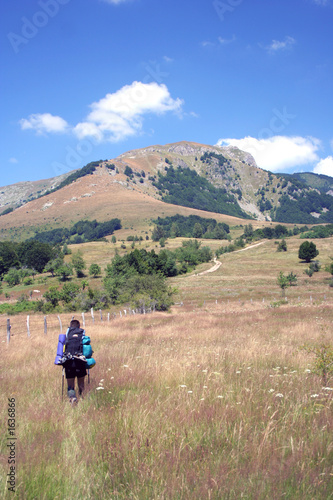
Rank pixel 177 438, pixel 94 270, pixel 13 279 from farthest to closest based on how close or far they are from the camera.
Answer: pixel 94 270
pixel 13 279
pixel 177 438

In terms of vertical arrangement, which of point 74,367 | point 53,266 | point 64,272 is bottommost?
point 64,272

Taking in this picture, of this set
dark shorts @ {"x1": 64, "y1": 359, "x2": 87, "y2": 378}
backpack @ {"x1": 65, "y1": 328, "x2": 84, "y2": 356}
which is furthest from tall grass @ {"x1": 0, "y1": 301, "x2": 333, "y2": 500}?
backpack @ {"x1": 65, "y1": 328, "x2": 84, "y2": 356}

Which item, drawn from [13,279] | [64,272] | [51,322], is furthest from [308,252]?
[13,279]

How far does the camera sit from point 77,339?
5.32 m

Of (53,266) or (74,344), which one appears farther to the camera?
(53,266)

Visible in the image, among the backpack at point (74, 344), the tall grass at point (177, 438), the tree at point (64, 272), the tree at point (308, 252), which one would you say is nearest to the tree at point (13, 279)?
the tree at point (64, 272)

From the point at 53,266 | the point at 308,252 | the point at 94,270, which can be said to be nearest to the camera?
the point at 94,270

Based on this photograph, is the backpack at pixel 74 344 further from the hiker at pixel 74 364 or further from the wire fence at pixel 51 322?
the wire fence at pixel 51 322

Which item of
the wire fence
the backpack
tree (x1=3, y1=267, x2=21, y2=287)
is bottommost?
the wire fence

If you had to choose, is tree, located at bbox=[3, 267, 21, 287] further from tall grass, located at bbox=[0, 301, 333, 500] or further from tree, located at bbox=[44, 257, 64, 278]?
tall grass, located at bbox=[0, 301, 333, 500]

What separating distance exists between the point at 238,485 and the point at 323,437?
4.06 ft

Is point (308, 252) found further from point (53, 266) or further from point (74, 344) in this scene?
point (74, 344)

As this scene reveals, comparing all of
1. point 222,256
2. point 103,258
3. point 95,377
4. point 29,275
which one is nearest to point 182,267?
point 222,256

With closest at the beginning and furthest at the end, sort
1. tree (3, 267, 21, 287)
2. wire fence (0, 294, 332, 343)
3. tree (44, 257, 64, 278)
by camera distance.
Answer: wire fence (0, 294, 332, 343), tree (3, 267, 21, 287), tree (44, 257, 64, 278)
